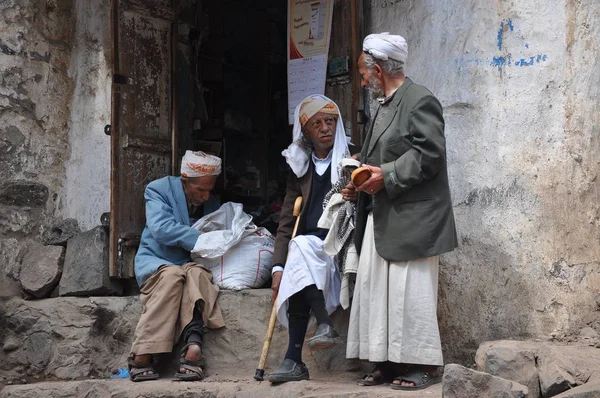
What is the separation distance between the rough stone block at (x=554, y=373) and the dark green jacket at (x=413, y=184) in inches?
26.1

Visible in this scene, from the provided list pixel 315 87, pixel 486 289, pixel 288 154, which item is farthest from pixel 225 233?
pixel 486 289

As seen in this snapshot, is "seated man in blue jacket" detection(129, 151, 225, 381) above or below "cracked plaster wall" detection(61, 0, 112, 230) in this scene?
below

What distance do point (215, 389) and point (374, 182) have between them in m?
1.44

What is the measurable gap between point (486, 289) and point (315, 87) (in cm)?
176

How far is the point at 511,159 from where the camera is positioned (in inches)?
199

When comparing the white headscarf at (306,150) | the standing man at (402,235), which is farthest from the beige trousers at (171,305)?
the standing man at (402,235)

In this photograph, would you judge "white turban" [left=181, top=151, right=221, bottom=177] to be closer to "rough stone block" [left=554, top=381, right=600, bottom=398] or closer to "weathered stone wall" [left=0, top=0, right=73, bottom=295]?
"weathered stone wall" [left=0, top=0, right=73, bottom=295]

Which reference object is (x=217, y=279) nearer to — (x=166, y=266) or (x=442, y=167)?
(x=166, y=266)

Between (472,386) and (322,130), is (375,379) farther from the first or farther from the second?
(322,130)

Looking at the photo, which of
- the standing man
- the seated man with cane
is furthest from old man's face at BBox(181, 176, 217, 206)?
the standing man

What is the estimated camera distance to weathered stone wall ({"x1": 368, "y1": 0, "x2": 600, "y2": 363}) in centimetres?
485

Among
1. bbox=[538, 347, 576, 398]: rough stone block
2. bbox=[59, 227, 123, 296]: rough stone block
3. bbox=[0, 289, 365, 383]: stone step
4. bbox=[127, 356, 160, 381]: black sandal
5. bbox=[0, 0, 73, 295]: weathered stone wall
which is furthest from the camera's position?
bbox=[0, 0, 73, 295]: weathered stone wall

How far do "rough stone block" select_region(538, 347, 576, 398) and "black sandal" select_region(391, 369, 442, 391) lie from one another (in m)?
0.51

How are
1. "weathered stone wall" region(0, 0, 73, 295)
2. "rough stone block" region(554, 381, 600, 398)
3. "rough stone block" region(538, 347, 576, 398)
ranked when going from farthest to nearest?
1. "weathered stone wall" region(0, 0, 73, 295)
2. "rough stone block" region(538, 347, 576, 398)
3. "rough stone block" region(554, 381, 600, 398)
